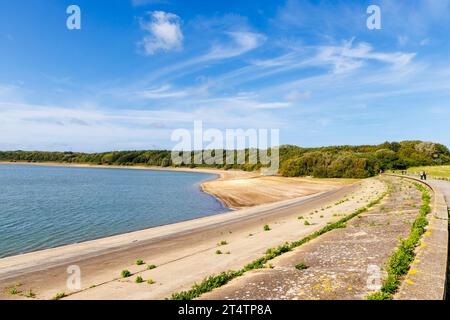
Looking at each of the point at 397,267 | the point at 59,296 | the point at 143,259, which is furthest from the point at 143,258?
the point at 397,267

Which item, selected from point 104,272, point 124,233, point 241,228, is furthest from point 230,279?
point 124,233

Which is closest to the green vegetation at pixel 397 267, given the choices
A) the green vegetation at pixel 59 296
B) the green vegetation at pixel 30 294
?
the green vegetation at pixel 59 296

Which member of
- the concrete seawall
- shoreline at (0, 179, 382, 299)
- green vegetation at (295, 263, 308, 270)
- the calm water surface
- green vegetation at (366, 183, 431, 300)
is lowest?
the calm water surface

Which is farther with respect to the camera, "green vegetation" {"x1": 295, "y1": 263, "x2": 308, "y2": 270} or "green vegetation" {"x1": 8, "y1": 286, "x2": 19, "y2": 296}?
"green vegetation" {"x1": 8, "y1": 286, "x2": 19, "y2": 296}

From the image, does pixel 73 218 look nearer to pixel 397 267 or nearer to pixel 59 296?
pixel 59 296

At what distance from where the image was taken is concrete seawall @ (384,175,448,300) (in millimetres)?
7101

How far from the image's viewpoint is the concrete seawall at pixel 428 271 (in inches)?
280

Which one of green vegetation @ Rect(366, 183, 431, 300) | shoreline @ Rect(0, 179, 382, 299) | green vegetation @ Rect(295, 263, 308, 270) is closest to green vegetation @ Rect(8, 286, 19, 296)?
shoreline @ Rect(0, 179, 382, 299)

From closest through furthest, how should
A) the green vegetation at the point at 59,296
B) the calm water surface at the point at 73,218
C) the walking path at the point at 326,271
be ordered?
the walking path at the point at 326,271 → the green vegetation at the point at 59,296 → the calm water surface at the point at 73,218

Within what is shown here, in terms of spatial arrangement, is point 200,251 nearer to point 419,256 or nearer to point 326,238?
point 326,238

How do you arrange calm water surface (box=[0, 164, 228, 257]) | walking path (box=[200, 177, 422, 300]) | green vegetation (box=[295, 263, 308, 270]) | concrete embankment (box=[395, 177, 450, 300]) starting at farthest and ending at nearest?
calm water surface (box=[0, 164, 228, 257]) → green vegetation (box=[295, 263, 308, 270]) → walking path (box=[200, 177, 422, 300]) → concrete embankment (box=[395, 177, 450, 300])

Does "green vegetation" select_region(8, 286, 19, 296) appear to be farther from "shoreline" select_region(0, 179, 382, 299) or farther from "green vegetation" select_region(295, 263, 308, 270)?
"green vegetation" select_region(295, 263, 308, 270)

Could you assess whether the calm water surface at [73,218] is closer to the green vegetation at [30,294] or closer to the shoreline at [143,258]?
the shoreline at [143,258]

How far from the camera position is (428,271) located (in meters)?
8.40
